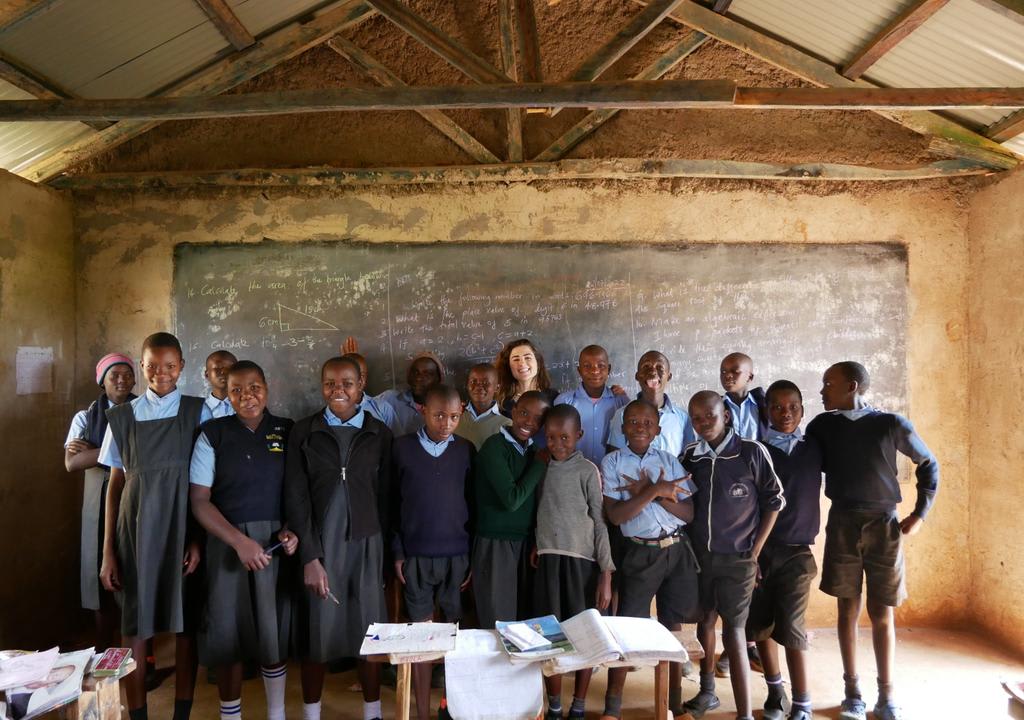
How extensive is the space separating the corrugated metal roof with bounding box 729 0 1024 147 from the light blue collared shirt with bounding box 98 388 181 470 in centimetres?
345

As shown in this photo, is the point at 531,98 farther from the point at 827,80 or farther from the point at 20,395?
the point at 20,395

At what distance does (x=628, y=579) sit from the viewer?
2650 millimetres

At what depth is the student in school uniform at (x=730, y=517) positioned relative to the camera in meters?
2.61

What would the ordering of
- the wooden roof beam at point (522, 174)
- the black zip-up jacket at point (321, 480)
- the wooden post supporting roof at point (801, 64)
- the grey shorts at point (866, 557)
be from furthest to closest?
the wooden roof beam at point (522, 174), the wooden post supporting roof at point (801, 64), the grey shorts at point (866, 557), the black zip-up jacket at point (321, 480)

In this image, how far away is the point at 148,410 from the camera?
2598 mm

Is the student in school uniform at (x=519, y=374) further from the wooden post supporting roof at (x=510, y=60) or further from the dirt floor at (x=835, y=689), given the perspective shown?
the dirt floor at (x=835, y=689)

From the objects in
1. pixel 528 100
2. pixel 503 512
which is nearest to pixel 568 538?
pixel 503 512

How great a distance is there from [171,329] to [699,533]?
10.4 ft

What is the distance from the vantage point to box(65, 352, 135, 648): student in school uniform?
3.02m

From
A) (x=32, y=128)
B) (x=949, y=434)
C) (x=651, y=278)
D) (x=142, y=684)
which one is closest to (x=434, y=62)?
(x=651, y=278)

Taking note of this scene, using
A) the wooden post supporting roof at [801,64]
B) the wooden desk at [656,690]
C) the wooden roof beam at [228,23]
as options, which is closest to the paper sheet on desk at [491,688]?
the wooden desk at [656,690]

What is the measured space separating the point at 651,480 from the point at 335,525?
4.05ft

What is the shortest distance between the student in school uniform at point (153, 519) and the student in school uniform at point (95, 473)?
47 cm

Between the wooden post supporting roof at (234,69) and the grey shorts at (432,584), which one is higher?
the wooden post supporting roof at (234,69)
